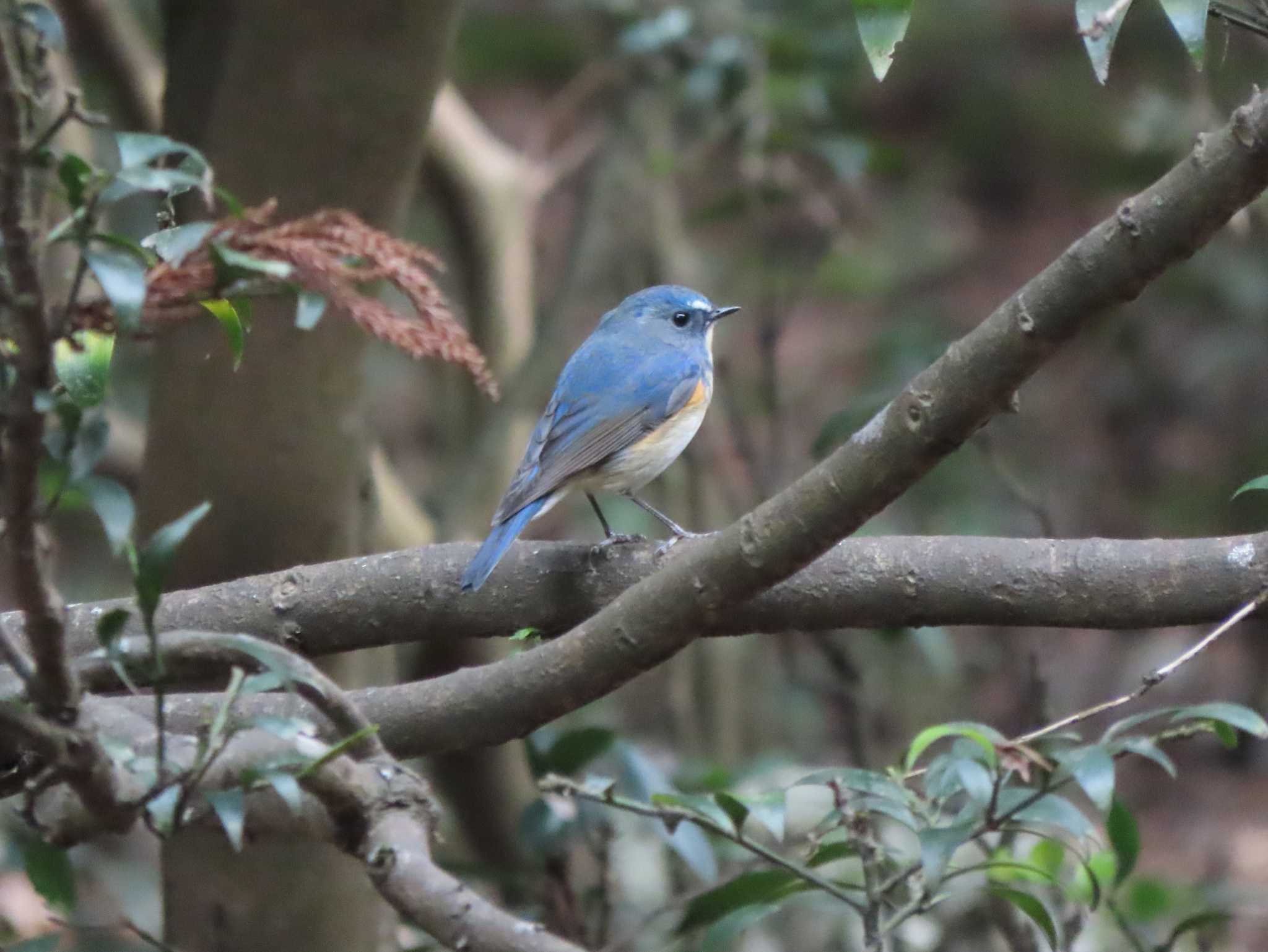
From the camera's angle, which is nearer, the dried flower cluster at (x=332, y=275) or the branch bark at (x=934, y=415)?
the branch bark at (x=934, y=415)

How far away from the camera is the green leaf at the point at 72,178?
1405 mm

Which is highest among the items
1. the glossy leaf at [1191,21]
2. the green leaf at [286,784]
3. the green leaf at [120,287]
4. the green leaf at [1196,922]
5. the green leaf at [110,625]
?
the glossy leaf at [1191,21]

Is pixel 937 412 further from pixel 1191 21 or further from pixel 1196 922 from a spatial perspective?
pixel 1196 922

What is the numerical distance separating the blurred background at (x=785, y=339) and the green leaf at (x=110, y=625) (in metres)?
1.62

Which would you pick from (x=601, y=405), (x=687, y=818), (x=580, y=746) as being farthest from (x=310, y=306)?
(x=601, y=405)

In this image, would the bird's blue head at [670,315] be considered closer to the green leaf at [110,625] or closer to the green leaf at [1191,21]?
the green leaf at [1191,21]

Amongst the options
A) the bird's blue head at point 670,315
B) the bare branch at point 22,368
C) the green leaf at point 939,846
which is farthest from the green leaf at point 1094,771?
the bird's blue head at point 670,315

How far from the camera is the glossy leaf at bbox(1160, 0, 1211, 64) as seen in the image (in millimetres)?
1705

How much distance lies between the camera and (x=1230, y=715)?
6.75ft

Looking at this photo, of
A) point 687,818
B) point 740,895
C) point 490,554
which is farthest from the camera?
point 740,895

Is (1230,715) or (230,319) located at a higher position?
(230,319)

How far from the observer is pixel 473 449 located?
14.4ft

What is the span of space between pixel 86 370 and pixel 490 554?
2.93 feet

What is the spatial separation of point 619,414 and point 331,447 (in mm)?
834
